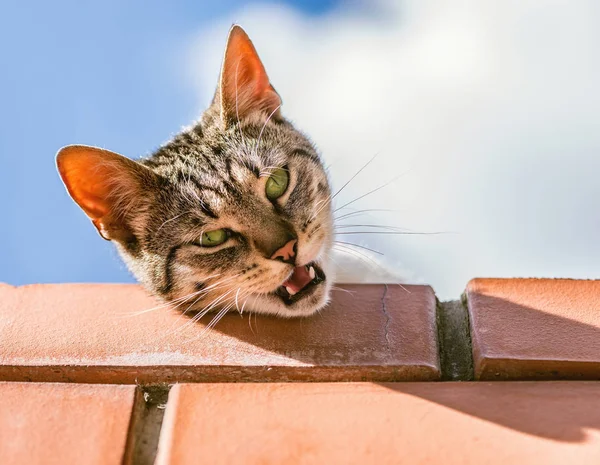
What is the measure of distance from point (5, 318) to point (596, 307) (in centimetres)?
123

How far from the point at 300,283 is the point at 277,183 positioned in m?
0.27

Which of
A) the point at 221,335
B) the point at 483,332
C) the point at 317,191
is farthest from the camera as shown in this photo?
the point at 317,191

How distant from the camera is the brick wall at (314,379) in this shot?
1.04 metres

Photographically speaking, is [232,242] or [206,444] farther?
[232,242]

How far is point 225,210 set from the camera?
1.53m

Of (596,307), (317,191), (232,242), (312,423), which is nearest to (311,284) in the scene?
(232,242)

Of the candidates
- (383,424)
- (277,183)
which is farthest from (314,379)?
(277,183)

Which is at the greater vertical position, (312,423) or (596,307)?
(596,307)

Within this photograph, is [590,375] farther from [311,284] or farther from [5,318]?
[5,318]

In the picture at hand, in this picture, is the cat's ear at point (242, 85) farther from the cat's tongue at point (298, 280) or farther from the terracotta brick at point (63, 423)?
the terracotta brick at point (63, 423)

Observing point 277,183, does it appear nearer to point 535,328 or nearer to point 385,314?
point 385,314

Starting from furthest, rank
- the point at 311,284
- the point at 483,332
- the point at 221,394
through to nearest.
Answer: the point at 311,284
the point at 483,332
the point at 221,394

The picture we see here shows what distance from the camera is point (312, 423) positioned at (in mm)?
1087

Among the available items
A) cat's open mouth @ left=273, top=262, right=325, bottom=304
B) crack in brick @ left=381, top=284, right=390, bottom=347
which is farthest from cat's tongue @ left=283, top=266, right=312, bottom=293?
crack in brick @ left=381, top=284, right=390, bottom=347
